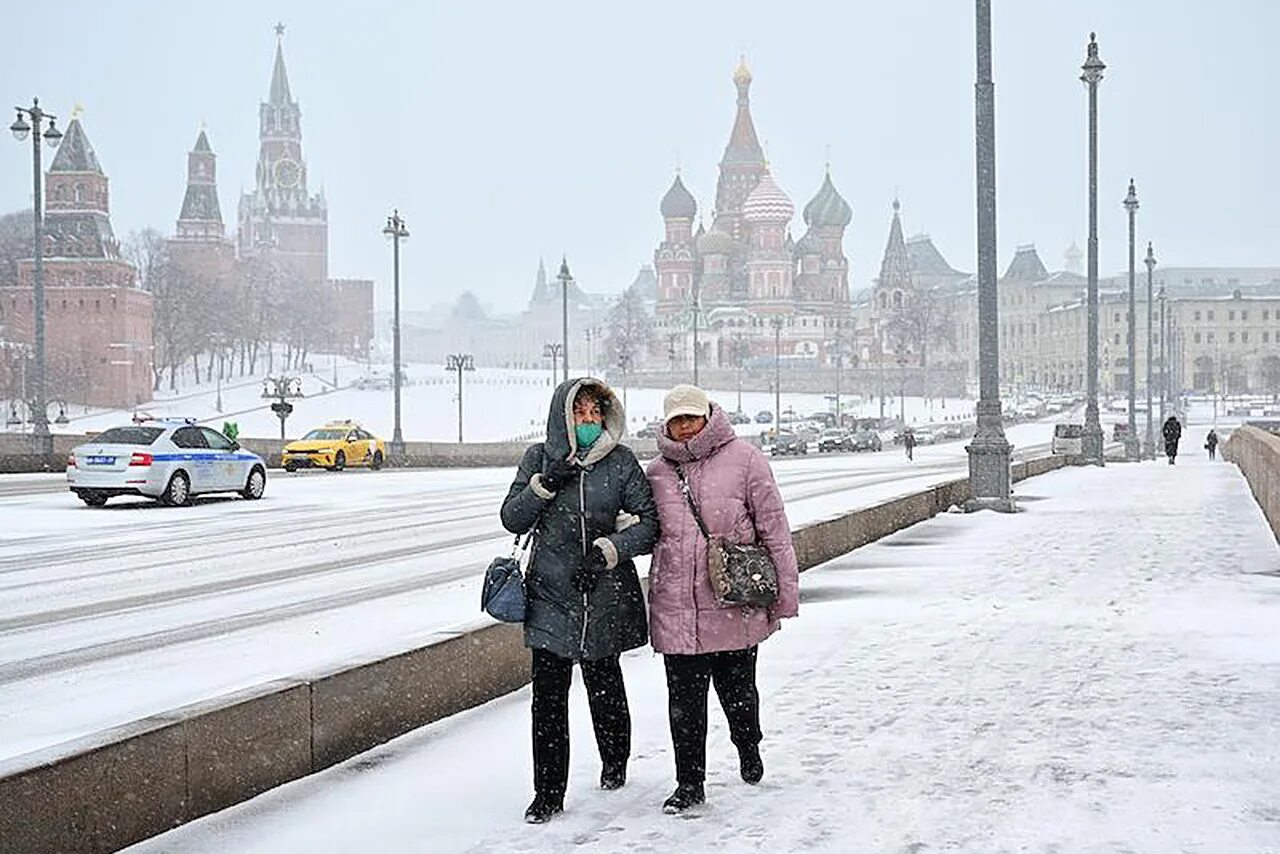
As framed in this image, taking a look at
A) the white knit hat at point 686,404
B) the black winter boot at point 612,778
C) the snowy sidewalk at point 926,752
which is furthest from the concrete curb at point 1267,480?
the white knit hat at point 686,404

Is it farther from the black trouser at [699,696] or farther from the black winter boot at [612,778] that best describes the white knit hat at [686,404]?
the black winter boot at [612,778]

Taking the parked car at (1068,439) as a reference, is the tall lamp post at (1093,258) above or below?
above

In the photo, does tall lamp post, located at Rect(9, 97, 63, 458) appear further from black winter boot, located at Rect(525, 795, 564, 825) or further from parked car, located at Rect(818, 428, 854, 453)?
parked car, located at Rect(818, 428, 854, 453)

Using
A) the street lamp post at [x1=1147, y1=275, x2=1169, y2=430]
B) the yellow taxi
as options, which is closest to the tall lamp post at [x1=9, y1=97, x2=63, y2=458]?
the yellow taxi

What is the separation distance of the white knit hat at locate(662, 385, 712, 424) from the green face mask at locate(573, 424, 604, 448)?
29 centimetres

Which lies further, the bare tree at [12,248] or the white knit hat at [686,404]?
the bare tree at [12,248]

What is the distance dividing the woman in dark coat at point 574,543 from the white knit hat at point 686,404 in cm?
22

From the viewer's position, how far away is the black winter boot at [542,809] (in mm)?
7531

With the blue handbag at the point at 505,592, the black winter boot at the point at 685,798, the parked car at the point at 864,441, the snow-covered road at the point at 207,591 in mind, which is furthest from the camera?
the parked car at the point at 864,441

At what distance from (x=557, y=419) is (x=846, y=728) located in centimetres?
274

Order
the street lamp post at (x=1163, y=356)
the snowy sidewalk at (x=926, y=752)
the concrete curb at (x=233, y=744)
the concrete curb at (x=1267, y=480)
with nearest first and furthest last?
the concrete curb at (x=233, y=744) → the snowy sidewalk at (x=926, y=752) → the concrete curb at (x=1267, y=480) → the street lamp post at (x=1163, y=356)

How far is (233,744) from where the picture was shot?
7.84m

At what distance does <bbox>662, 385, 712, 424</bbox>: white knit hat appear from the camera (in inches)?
302

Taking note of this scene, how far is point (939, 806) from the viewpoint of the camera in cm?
764
